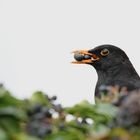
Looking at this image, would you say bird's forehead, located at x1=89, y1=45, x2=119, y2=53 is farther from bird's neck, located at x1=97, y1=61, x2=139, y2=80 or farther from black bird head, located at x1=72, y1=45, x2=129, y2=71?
bird's neck, located at x1=97, y1=61, x2=139, y2=80

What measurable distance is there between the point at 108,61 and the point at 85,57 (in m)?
0.40

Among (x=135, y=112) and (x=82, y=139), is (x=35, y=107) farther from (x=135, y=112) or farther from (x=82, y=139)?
(x=135, y=112)

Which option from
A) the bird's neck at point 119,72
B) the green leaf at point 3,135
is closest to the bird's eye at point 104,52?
the bird's neck at point 119,72

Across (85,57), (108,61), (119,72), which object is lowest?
(119,72)

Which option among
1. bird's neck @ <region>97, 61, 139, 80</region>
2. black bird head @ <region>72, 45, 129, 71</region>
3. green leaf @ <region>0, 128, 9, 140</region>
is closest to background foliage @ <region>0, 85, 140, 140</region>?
green leaf @ <region>0, 128, 9, 140</region>

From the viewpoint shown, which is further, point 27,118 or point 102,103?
point 102,103

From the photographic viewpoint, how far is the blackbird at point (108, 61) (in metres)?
8.56

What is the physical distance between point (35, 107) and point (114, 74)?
21.8 feet

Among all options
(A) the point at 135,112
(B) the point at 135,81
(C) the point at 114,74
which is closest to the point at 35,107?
(A) the point at 135,112

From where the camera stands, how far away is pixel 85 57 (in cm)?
873

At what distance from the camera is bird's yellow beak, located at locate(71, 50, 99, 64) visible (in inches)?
338

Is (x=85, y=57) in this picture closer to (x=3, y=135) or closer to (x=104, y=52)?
(x=104, y=52)

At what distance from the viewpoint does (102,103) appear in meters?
2.40

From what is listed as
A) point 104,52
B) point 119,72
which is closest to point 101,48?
point 104,52
